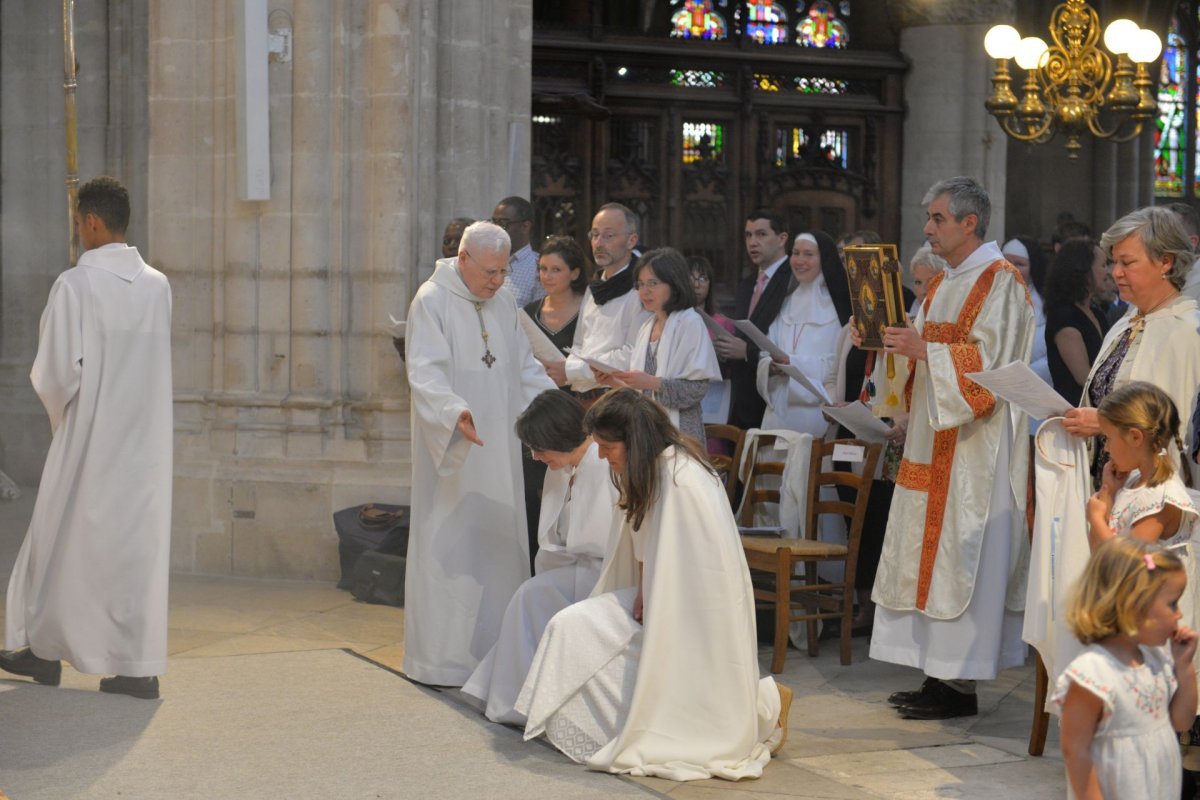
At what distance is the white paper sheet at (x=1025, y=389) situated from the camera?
469 centimetres

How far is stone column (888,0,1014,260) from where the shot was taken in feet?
39.0

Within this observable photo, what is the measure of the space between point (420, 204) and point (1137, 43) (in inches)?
147

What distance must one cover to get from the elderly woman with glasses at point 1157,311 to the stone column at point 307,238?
13.3 ft

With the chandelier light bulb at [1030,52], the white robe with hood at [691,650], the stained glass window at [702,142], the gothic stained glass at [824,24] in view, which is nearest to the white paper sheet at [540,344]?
the white robe with hood at [691,650]

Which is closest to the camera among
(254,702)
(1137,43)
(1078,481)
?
(1078,481)

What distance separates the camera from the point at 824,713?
5762 mm

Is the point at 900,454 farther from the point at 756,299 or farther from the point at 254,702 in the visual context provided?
the point at 254,702

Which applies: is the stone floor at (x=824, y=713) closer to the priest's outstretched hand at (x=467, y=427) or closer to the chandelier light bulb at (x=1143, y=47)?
the priest's outstretched hand at (x=467, y=427)

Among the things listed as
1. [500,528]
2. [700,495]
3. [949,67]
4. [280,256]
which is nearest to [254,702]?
[500,528]

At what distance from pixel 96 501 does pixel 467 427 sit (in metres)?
1.24

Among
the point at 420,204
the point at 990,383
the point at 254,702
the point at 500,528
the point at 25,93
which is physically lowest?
the point at 254,702

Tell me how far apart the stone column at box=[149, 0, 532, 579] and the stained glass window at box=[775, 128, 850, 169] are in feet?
13.7

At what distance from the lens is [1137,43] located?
8594 millimetres

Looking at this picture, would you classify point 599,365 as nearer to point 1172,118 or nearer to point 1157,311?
point 1157,311
